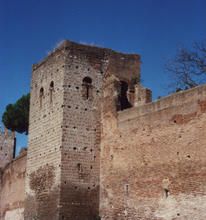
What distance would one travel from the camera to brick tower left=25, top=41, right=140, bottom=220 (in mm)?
21750

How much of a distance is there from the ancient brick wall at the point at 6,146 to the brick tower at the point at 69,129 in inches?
697

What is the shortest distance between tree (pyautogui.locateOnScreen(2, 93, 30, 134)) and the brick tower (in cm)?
2026

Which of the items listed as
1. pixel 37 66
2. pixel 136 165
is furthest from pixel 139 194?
pixel 37 66

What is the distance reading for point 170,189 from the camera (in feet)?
59.0

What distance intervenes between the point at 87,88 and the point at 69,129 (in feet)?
7.06

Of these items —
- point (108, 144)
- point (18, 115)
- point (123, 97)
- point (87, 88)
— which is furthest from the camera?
point (18, 115)

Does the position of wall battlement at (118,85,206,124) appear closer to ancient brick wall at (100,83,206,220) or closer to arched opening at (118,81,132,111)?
ancient brick wall at (100,83,206,220)

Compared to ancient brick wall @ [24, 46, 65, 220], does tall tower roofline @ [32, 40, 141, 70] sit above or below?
above

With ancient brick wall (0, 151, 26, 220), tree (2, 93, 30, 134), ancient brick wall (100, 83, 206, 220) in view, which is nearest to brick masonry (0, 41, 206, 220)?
ancient brick wall (100, 83, 206, 220)

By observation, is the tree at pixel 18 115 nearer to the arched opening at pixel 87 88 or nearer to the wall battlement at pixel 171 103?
the arched opening at pixel 87 88

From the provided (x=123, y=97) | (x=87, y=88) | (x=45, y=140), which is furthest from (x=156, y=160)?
(x=45, y=140)

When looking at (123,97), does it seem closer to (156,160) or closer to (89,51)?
(89,51)

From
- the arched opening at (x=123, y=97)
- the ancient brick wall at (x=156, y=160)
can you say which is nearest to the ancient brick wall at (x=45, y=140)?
the ancient brick wall at (x=156, y=160)

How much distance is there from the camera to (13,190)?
31438 millimetres
